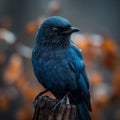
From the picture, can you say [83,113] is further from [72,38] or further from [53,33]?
[72,38]

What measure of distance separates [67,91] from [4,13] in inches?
148

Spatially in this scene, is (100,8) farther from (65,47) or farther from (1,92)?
(65,47)

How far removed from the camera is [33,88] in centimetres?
771

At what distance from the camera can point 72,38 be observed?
7.09m

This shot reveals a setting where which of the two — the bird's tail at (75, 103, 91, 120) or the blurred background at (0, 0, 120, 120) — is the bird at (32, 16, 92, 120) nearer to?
the bird's tail at (75, 103, 91, 120)

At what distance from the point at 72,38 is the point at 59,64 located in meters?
1.81

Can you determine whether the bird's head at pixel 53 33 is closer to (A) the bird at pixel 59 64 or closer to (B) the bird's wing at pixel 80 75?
(A) the bird at pixel 59 64

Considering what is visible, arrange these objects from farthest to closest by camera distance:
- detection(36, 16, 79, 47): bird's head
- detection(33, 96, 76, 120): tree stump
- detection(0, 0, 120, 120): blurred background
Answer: detection(0, 0, 120, 120): blurred background
detection(36, 16, 79, 47): bird's head
detection(33, 96, 76, 120): tree stump

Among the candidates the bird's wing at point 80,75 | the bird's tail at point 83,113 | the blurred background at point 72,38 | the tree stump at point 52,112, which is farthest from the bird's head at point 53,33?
the blurred background at point 72,38

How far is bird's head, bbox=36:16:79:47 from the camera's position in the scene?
209 inches

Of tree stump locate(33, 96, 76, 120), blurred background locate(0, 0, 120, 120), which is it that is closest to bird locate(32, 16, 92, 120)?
tree stump locate(33, 96, 76, 120)

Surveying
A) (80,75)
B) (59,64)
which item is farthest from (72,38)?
(59,64)

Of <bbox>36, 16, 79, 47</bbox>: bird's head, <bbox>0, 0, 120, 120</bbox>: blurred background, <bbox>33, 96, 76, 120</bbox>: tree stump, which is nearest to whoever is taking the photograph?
<bbox>33, 96, 76, 120</bbox>: tree stump

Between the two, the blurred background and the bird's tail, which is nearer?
the bird's tail
